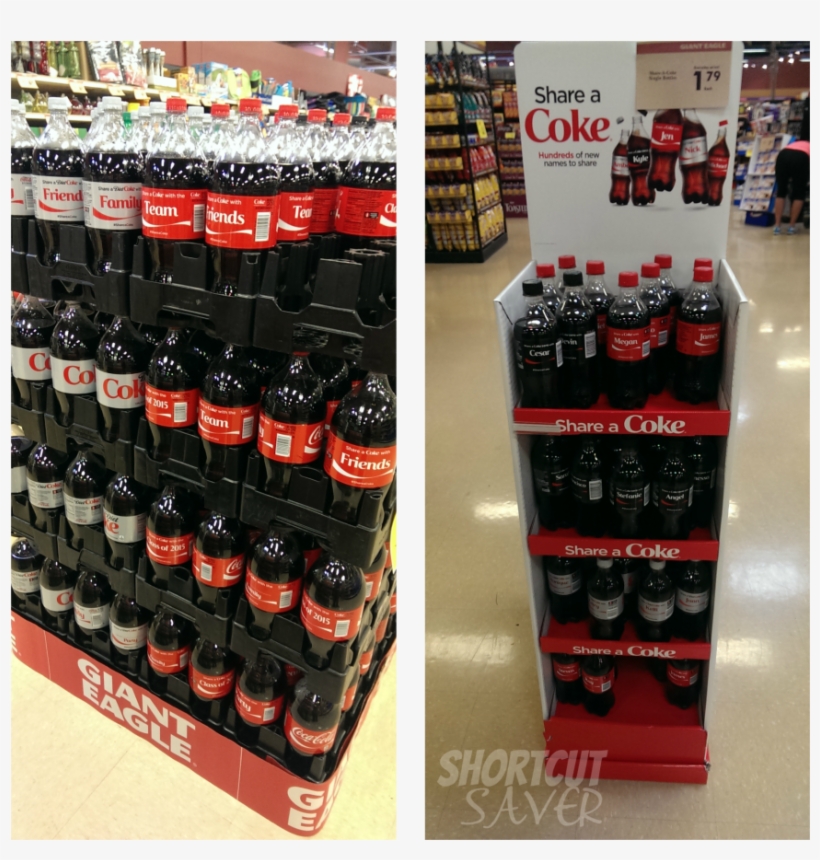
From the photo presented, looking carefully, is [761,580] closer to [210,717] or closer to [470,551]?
[470,551]

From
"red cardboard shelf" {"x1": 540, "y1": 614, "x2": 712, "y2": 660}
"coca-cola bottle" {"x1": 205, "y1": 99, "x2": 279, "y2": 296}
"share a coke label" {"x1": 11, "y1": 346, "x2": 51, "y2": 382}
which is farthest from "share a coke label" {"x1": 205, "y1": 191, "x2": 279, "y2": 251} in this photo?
"red cardboard shelf" {"x1": 540, "y1": 614, "x2": 712, "y2": 660}

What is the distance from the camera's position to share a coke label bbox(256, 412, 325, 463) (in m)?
1.58

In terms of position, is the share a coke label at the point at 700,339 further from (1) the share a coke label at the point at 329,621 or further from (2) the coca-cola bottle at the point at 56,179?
(2) the coca-cola bottle at the point at 56,179

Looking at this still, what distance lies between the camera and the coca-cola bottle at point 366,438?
1.51 meters

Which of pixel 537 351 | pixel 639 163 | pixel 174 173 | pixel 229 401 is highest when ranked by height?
pixel 639 163

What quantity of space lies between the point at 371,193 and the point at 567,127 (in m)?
0.64

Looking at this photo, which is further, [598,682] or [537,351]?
[598,682]

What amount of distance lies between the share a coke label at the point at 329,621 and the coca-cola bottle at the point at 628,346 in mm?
814

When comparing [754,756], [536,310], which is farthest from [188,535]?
[754,756]

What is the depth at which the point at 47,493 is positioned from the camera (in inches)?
86.7

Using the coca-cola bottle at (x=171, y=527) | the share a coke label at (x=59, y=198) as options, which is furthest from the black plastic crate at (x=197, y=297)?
the coca-cola bottle at (x=171, y=527)

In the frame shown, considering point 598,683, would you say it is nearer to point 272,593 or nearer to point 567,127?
point 272,593

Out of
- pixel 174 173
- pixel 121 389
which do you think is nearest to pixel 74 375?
pixel 121 389

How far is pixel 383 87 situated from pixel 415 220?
13509 millimetres
